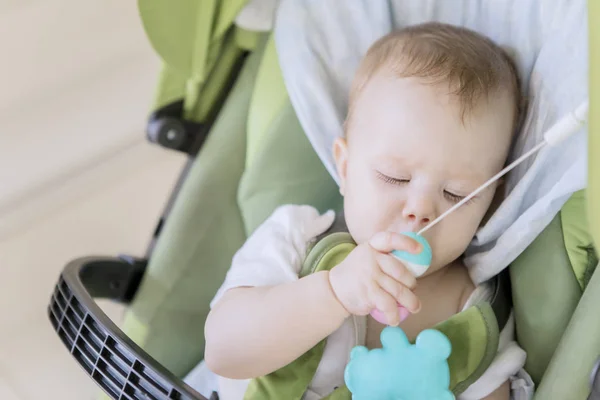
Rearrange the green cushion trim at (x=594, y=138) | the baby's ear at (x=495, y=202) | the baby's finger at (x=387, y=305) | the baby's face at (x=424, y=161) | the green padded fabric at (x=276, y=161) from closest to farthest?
the green cushion trim at (x=594, y=138)
the baby's finger at (x=387, y=305)
the baby's face at (x=424, y=161)
the baby's ear at (x=495, y=202)
the green padded fabric at (x=276, y=161)

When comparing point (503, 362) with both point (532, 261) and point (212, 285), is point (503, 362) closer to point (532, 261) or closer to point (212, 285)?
point (532, 261)

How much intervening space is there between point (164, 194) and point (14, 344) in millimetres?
472

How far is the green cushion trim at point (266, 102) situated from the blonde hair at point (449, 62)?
135 millimetres

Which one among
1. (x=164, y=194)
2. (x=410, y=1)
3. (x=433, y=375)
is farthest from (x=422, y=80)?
(x=164, y=194)

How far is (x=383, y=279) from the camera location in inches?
27.3

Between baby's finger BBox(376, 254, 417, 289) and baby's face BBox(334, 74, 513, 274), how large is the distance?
0.30 feet

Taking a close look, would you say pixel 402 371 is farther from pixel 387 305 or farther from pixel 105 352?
pixel 105 352

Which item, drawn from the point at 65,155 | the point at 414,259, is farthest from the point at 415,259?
the point at 65,155

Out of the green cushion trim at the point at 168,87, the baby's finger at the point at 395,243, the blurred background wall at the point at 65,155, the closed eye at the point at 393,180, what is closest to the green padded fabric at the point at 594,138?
the baby's finger at the point at 395,243

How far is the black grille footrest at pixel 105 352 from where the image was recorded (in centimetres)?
71

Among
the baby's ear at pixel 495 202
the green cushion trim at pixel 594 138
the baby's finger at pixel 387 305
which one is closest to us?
the green cushion trim at pixel 594 138

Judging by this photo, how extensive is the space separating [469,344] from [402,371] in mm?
145

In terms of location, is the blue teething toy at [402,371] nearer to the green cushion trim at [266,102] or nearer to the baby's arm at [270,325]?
the baby's arm at [270,325]

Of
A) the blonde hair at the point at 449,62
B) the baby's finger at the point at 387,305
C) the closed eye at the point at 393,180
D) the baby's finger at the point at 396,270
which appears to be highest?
the blonde hair at the point at 449,62
